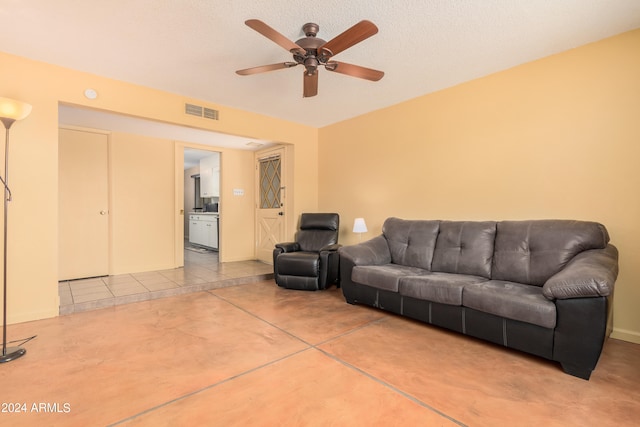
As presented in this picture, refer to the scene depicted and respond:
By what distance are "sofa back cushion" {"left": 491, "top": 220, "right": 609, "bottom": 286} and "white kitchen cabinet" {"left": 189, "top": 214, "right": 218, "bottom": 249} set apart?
18.8 ft

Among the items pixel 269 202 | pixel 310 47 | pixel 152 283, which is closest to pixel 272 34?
pixel 310 47

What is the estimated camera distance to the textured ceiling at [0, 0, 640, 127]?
2121mm

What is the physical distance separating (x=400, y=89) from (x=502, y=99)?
111 cm

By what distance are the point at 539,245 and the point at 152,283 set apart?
460 cm

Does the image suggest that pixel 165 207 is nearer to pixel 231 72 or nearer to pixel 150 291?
pixel 150 291

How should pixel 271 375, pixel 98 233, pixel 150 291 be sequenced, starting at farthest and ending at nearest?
pixel 98 233 < pixel 150 291 < pixel 271 375

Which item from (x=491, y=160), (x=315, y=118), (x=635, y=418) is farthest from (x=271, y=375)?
(x=315, y=118)

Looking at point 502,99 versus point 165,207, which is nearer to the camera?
point 502,99

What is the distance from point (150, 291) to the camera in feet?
12.0

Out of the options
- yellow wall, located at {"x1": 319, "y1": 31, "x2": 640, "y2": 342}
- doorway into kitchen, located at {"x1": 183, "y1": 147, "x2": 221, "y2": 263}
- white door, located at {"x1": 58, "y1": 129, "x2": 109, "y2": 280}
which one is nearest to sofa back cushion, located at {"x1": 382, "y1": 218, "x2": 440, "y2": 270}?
yellow wall, located at {"x1": 319, "y1": 31, "x2": 640, "y2": 342}

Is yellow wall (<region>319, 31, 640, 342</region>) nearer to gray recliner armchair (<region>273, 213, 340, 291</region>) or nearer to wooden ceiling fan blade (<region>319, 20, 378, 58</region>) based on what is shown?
gray recliner armchair (<region>273, 213, 340, 291</region>)

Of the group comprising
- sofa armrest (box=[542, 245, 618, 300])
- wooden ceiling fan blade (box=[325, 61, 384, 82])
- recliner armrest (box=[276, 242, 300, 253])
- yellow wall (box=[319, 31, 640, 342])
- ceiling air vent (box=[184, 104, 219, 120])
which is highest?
ceiling air vent (box=[184, 104, 219, 120])

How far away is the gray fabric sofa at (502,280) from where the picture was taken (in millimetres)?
1937


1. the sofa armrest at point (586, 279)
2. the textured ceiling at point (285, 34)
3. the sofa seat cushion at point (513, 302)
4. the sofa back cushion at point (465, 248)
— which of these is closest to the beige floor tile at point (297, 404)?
the sofa seat cushion at point (513, 302)
